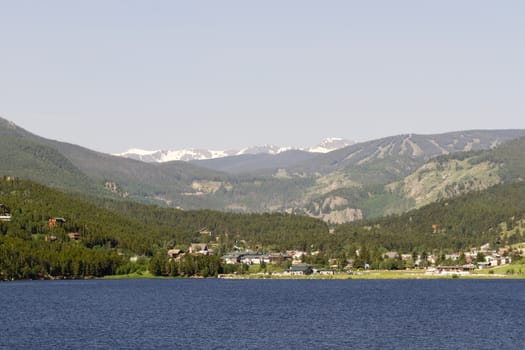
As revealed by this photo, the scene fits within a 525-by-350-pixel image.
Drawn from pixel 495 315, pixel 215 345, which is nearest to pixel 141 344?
pixel 215 345

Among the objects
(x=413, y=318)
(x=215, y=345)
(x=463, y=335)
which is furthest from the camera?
(x=413, y=318)

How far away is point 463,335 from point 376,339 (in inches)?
624

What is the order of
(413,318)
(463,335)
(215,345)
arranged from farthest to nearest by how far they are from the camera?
(413,318) < (463,335) < (215,345)

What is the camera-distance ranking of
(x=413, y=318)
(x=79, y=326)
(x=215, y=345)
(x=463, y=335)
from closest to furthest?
(x=215, y=345) → (x=463, y=335) → (x=79, y=326) → (x=413, y=318)

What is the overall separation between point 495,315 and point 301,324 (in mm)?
43069

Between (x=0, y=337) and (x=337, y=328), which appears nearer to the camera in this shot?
(x=0, y=337)

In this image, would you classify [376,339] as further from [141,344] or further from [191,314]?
[191,314]

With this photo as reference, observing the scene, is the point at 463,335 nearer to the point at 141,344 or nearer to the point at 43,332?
the point at 141,344

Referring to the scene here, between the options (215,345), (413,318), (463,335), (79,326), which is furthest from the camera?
(413,318)

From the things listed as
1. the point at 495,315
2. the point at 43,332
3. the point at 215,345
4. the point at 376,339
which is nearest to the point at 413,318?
the point at 495,315

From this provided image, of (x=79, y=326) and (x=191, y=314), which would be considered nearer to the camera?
(x=79, y=326)

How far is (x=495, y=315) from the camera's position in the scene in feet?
649

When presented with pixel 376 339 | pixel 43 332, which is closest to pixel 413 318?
pixel 376 339

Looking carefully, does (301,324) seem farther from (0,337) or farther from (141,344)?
(0,337)
